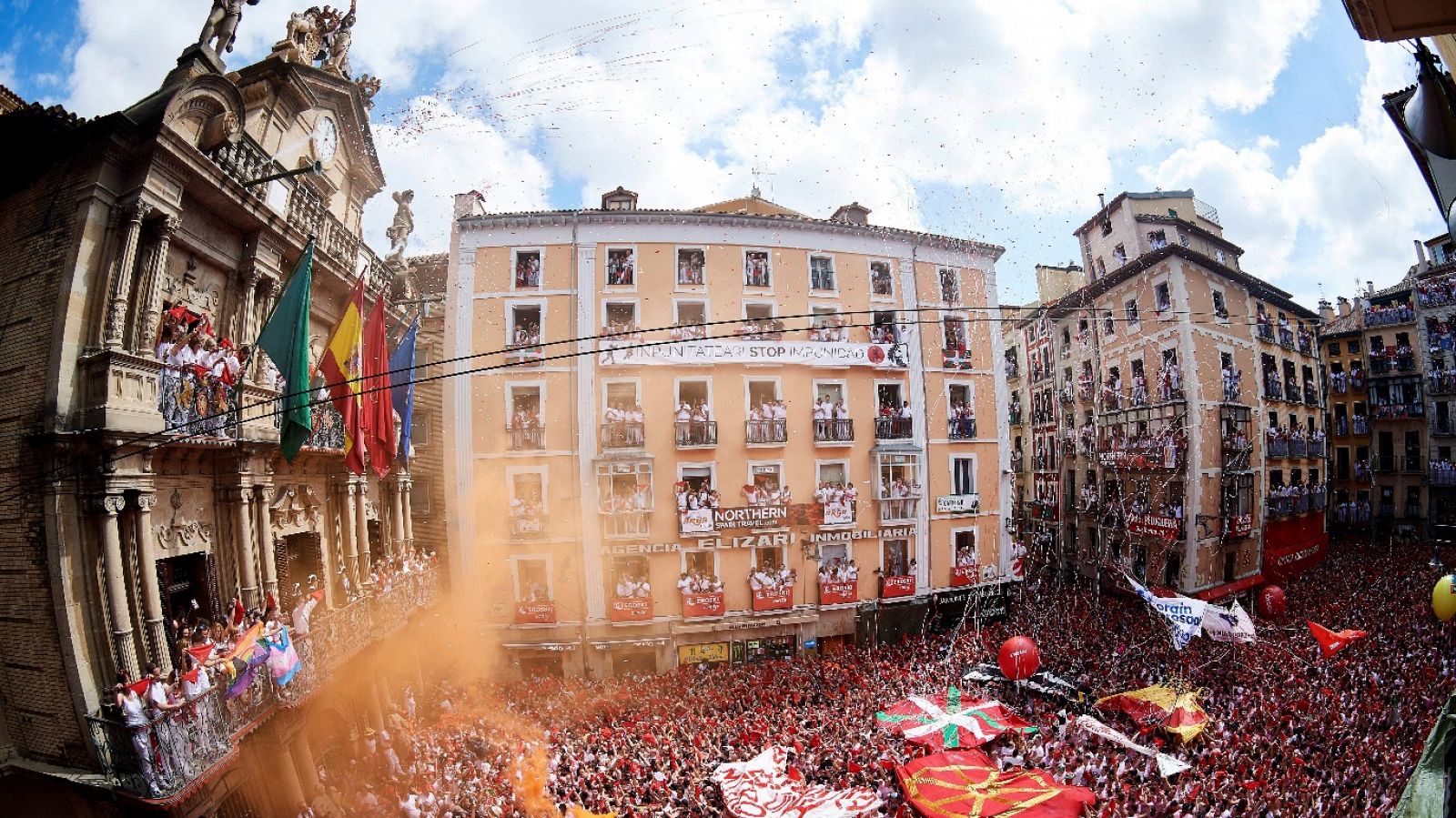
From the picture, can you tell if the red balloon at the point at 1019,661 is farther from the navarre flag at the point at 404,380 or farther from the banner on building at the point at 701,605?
the navarre flag at the point at 404,380

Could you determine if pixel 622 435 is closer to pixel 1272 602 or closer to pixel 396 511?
pixel 396 511

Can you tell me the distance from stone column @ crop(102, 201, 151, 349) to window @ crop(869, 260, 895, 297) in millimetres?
20293

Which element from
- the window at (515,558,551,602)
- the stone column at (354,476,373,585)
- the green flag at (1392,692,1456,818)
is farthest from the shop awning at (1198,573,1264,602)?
the stone column at (354,476,373,585)

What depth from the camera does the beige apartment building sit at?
20.0m

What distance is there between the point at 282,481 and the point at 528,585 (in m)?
8.81

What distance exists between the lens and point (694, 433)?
2083 cm

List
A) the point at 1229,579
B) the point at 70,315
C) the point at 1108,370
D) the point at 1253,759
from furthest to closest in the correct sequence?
the point at 1108,370 < the point at 1229,579 < the point at 1253,759 < the point at 70,315

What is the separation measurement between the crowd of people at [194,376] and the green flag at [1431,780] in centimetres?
1380

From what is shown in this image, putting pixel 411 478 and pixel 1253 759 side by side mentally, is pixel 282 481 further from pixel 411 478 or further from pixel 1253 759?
pixel 1253 759

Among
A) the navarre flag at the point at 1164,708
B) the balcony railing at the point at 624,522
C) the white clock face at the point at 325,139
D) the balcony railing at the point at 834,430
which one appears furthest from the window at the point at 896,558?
the white clock face at the point at 325,139

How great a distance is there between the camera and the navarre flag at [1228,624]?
15.9 m

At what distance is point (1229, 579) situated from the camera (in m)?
25.8

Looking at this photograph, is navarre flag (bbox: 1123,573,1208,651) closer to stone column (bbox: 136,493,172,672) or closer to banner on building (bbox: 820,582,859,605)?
banner on building (bbox: 820,582,859,605)

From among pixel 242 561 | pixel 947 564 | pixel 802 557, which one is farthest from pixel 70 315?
pixel 947 564
